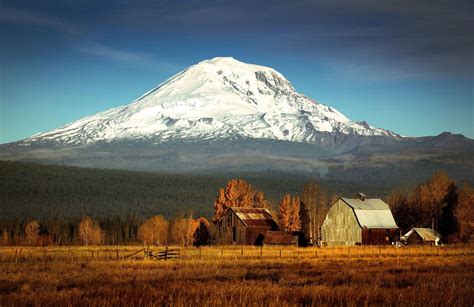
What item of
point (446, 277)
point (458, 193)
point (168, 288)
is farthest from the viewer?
point (458, 193)

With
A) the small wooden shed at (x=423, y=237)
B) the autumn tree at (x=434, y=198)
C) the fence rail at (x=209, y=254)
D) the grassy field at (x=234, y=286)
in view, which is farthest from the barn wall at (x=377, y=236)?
the grassy field at (x=234, y=286)

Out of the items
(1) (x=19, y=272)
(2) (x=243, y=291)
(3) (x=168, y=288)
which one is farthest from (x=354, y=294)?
(1) (x=19, y=272)

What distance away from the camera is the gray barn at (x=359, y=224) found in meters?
86.1

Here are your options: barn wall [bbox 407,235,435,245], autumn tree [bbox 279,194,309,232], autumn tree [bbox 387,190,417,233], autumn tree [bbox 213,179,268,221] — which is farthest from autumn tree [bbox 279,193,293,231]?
barn wall [bbox 407,235,435,245]

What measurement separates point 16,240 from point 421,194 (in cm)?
6525

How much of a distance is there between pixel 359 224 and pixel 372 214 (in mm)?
3196

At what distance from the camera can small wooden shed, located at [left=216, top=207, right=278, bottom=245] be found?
8700 cm

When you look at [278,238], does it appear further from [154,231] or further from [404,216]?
[154,231]

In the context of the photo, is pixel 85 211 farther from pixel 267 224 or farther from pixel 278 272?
pixel 278 272

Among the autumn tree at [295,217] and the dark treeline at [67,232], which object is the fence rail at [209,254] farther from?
the dark treeline at [67,232]

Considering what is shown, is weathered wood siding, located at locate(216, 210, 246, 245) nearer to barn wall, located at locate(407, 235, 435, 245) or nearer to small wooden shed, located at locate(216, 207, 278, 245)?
small wooden shed, located at locate(216, 207, 278, 245)

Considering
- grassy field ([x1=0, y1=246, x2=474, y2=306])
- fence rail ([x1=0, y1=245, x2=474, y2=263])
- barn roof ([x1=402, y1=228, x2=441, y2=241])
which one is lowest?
fence rail ([x1=0, y1=245, x2=474, y2=263])

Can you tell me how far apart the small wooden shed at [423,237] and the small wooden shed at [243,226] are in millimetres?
17024

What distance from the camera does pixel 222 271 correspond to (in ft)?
116
